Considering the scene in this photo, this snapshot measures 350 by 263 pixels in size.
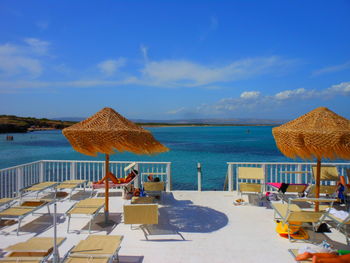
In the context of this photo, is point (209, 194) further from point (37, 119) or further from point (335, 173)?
point (37, 119)

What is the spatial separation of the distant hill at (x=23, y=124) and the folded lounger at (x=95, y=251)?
249 feet

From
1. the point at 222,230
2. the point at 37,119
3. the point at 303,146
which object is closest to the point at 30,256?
the point at 222,230

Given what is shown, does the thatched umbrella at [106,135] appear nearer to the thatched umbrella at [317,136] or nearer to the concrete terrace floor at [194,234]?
the concrete terrace floor at [194,234]

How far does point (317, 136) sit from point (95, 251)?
3.89 m

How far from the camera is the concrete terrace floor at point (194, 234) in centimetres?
374

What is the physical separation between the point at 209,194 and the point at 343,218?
11.5 feet

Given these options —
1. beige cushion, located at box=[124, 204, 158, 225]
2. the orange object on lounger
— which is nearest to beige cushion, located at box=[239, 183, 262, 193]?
beige cushion, located at box=[124, 204, 158, 225]

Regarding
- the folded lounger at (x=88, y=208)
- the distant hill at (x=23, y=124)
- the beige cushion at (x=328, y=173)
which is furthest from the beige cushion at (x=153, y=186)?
the distant hill at (x=23, y=124)

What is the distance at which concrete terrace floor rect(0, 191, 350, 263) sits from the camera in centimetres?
374

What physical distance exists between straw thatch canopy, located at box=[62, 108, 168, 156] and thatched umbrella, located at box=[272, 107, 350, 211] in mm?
2749

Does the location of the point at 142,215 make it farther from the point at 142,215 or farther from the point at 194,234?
the point at 194,234

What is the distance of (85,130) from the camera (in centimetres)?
465

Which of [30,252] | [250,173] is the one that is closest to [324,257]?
[30,252]

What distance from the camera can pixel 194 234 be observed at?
4500 mm
